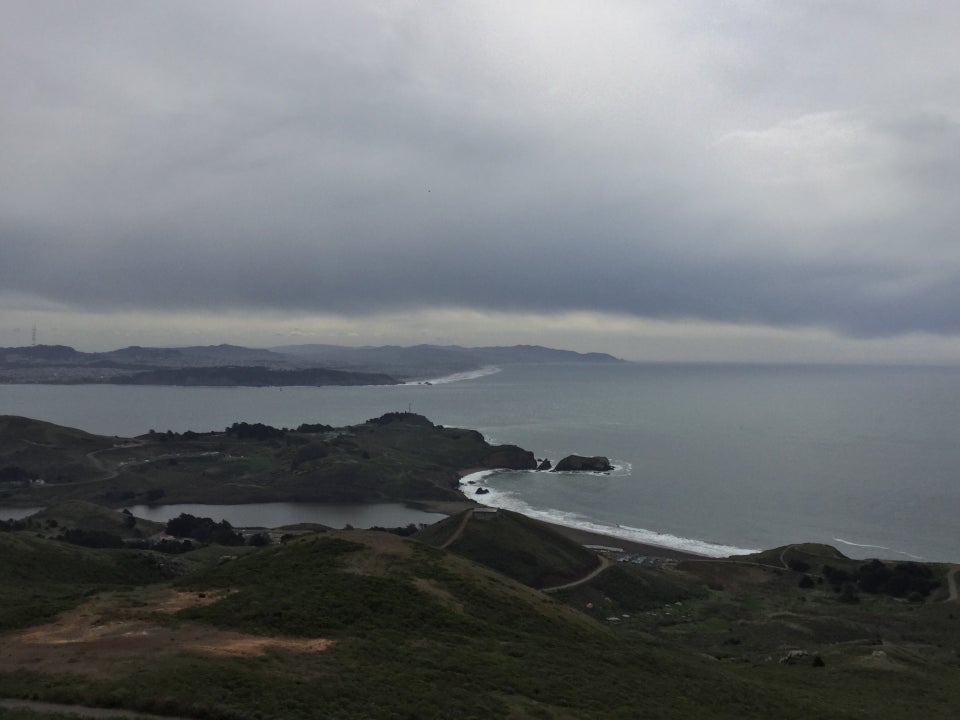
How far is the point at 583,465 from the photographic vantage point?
151 metres

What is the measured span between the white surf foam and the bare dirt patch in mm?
77104

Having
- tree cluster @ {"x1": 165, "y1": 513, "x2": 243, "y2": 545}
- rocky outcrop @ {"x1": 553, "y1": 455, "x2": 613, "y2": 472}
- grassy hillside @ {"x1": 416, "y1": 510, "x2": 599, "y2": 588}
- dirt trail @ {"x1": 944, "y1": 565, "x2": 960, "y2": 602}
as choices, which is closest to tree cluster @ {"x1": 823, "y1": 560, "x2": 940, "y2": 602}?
dirt trail @ {"x1": 944, "y1": 565, "x2": 960, "y2": 602}

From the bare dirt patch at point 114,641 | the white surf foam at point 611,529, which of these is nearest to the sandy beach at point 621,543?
the white surf foam at point 611,529

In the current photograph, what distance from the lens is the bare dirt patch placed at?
2283cm

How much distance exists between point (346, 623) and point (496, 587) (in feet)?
36.7

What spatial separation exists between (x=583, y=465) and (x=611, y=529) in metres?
47.5

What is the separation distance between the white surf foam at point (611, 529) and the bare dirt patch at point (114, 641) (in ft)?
253

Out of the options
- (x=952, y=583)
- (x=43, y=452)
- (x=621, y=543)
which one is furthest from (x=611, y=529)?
(x=43, y=452)

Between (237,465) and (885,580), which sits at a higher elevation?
(885,580)

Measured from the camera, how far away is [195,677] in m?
21.1

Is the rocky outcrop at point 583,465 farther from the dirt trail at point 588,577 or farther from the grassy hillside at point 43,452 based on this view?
the grassy hillside at point 43,452

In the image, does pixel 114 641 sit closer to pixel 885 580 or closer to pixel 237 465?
pixel 885 580

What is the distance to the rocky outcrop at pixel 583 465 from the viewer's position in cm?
15000

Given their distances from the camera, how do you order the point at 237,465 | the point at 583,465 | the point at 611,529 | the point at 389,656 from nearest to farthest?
the point at 389,656, the point at 611,529, the point at 237,465, the point at 583,465
